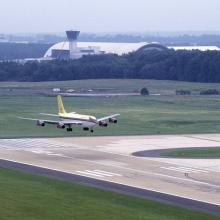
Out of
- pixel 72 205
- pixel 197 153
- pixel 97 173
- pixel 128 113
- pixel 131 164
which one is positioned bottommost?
pixel 128 113

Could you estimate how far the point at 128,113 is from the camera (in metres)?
167

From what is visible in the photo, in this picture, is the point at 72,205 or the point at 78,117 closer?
the point at 72,205

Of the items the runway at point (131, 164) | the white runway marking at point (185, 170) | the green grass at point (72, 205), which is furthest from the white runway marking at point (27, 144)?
the green grass at point (72, 205)

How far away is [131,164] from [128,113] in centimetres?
6006

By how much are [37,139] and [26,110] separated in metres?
38.1

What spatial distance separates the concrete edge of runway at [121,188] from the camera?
265 feet

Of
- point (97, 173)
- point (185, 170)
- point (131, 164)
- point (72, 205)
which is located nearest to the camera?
point (72, 205)

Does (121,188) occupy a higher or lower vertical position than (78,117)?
lower

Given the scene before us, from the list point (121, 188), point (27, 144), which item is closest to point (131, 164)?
point (121, 188)

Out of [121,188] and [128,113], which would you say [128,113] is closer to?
[128,113]

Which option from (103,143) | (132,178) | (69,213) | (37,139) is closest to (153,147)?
(103,143)

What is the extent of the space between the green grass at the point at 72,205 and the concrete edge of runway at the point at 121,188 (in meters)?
1.52

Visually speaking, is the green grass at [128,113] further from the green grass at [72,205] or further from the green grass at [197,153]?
the green grass at [72,205]

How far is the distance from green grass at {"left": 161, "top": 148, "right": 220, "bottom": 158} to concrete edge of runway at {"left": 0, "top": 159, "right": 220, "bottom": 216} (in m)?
20.9
